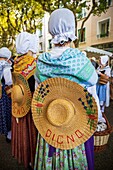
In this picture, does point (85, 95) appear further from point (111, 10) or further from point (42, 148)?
point (111, 10)

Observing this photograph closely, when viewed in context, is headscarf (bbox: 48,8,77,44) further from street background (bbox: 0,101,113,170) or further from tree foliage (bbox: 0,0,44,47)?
tree foliage (bbox: 0,0,44,47)

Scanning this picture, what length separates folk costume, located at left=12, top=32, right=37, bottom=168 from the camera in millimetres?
1700

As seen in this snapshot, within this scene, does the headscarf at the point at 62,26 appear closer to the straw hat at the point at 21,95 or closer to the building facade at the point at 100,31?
the straw hat at the point at 21,95

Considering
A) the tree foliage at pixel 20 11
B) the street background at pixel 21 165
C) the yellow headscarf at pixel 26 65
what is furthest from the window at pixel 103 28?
the yellow headscarf at pixel 26 65

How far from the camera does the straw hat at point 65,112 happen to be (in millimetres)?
1240

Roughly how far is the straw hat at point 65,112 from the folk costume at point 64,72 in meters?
0.02

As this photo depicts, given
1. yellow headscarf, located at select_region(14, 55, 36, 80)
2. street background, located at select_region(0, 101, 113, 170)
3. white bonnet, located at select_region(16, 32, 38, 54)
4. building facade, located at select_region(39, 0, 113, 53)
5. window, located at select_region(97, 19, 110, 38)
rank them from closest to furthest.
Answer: yellow headscarf, located at select_region(14, 55, 36, 80), white bonnet, located at select_region(16, 32, 38, 54), street background, located at select_region(0, 101, 113, 170), building facade, located at select_region(39, 0, 113, 53), window, located at select_region(97, 19, 110, 38)

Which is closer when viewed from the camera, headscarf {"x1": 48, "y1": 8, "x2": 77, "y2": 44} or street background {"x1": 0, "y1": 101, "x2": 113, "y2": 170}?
headscarf {"x1": 48, "y1": 8, "x2": 77, "y2": 44}

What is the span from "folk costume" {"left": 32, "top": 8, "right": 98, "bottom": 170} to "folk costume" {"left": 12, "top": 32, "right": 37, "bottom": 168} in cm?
31

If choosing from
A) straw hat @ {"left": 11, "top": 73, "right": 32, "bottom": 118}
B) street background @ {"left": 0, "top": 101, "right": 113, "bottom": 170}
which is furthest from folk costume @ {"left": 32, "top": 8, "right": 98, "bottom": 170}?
street background @ {"left": 0, "top": 101, "right": 113, "bottom": 170}

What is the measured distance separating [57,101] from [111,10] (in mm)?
13979

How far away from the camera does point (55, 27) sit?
1.35 m

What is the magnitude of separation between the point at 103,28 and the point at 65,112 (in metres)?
15.1

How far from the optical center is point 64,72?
131cm
